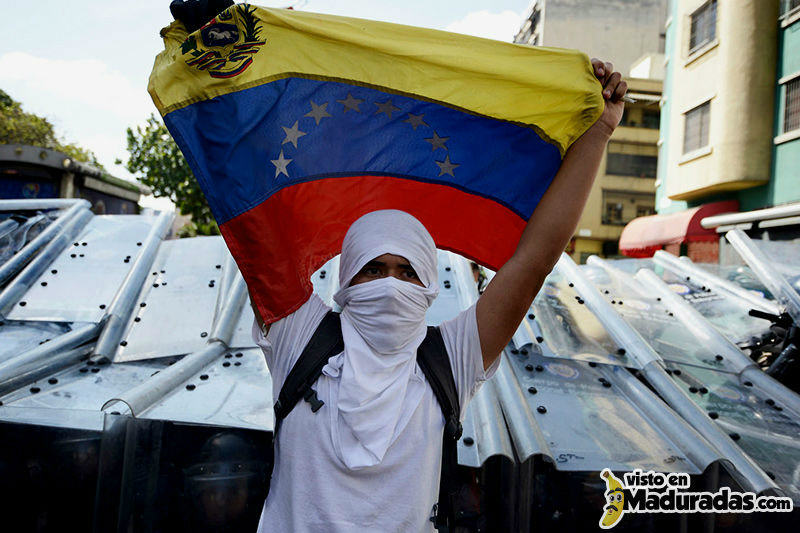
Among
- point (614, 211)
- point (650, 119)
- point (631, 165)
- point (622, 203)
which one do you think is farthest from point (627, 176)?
point (650, 119)

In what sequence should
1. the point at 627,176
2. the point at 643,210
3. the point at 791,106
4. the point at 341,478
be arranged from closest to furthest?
the point at 341,478 → the point at 791,106 → the point at 627,176 → the point at 643,210

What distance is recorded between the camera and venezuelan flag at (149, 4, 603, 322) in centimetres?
192

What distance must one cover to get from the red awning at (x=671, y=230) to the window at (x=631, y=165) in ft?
31.0

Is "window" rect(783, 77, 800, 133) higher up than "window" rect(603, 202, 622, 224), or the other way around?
"window" rect(783, 77, 800, 133)

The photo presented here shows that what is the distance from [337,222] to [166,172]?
2229 centimetres

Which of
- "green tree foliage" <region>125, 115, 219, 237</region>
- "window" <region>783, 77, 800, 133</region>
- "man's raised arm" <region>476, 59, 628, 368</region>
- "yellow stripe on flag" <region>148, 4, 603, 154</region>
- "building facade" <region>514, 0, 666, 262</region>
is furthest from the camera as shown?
"building facade" <region>514, 0, 666, 262</region>

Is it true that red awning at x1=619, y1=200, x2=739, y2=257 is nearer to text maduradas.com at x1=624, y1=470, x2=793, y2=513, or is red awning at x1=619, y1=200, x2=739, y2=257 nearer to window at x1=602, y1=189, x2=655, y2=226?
Answer: window at x1=602, y1=189, x2=655, y2=226

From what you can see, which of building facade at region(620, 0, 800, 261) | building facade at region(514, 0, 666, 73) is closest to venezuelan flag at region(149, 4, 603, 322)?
building facade at region(620, 0, 800, 261)

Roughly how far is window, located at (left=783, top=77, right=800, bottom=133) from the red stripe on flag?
1450 centimetres

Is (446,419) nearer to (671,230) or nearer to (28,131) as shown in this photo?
(671,230)

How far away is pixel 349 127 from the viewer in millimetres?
2277

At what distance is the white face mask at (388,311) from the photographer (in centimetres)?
168

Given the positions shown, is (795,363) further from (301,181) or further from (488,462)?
(301,181)

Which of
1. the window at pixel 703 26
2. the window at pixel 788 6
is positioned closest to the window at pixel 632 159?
the window at pixel 703 26
